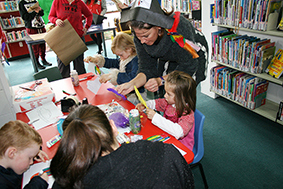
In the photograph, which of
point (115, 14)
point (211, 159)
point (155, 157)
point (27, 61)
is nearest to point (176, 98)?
point (155, 157)

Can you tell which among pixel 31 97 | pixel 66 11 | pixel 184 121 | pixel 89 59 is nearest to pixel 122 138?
pixel 184 121

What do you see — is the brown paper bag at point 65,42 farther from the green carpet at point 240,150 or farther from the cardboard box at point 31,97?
the green carpet at point 240,150

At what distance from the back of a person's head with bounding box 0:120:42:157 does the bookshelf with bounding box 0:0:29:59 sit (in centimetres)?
572

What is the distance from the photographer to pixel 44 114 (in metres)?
1.77

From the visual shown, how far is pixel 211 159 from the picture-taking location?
2164 millimetres

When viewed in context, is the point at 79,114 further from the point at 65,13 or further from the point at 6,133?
the point at 65,13

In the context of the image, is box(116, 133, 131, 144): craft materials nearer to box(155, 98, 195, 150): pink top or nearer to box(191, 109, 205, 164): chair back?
box(155, 98, 195, 150): pink top

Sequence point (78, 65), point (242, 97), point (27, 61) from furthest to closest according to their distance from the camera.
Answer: point (27, 61) < point (78, 65) < point (242, 97)

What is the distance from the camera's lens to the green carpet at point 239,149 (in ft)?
6.25

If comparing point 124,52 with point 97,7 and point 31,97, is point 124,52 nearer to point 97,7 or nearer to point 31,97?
point 31,97

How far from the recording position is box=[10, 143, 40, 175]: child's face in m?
1.22

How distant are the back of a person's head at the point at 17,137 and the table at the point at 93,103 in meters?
0.14

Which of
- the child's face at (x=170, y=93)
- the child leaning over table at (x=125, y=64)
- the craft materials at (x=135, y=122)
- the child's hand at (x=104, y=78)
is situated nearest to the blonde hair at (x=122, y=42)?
the child leaning over table at (x=125, y=64)

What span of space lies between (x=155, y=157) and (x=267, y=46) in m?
2.22
